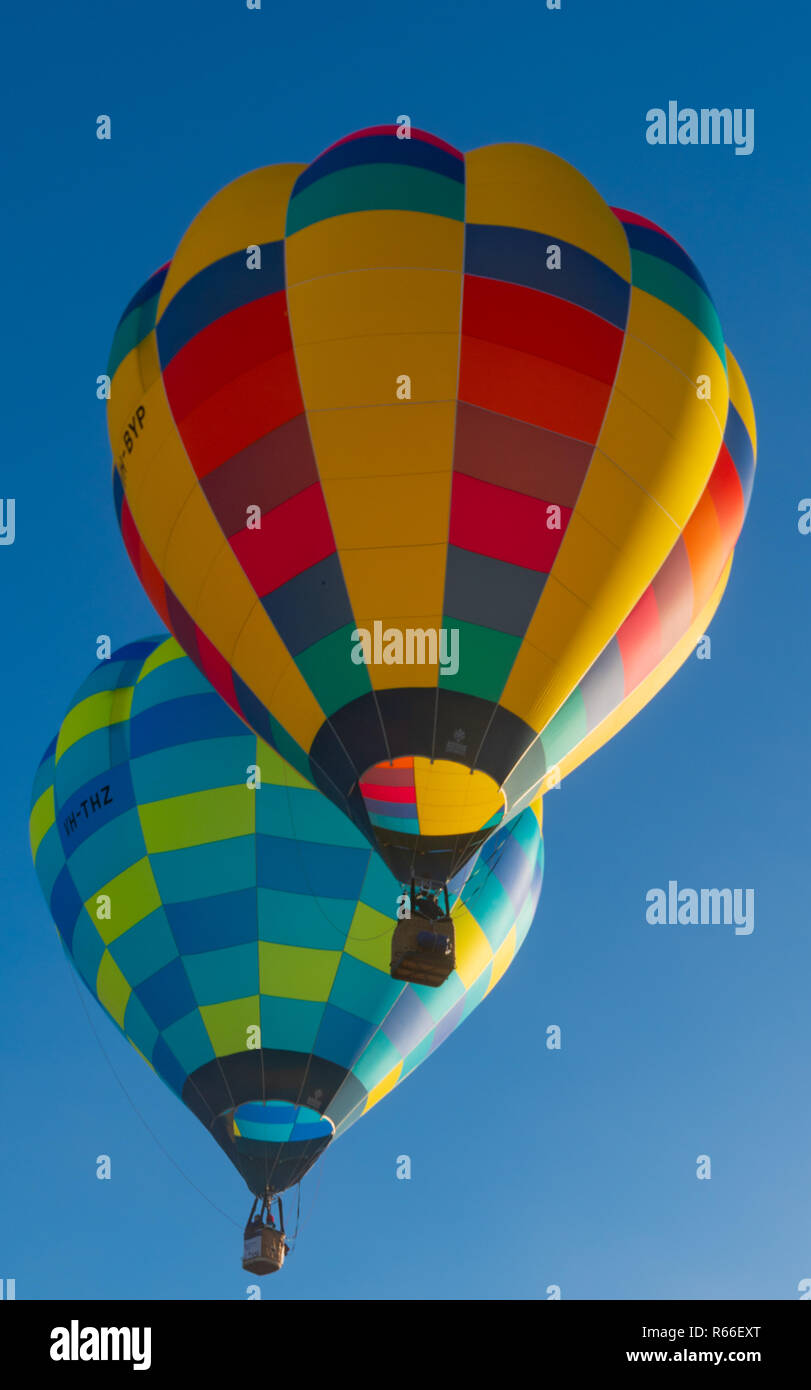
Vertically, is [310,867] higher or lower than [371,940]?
higher

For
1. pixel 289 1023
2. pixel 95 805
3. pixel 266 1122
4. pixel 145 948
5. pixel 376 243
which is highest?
pixel 376 243

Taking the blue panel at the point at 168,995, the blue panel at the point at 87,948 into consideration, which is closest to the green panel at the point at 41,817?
the blue panel at the point at 87,948

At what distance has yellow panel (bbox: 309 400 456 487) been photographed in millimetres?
12516

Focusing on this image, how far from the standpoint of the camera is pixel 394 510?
1248cm

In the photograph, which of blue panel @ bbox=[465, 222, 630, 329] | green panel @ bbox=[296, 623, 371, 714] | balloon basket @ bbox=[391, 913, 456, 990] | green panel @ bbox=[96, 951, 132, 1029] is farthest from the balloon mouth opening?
blue panel @ bbox=[465, 222, 630, 329]

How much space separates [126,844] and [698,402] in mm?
6122

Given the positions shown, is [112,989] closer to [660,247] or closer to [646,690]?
[646,690]

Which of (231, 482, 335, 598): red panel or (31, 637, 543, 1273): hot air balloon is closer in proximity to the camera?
(231, 482, 335, 598): red panel

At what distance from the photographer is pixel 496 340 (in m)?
12.8

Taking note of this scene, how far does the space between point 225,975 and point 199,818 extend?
4.38ft

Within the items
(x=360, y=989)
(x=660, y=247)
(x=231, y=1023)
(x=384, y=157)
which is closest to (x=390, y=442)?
(x=384, y=157)

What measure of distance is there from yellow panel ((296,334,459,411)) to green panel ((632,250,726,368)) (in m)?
1.66

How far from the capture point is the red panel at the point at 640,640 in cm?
1321

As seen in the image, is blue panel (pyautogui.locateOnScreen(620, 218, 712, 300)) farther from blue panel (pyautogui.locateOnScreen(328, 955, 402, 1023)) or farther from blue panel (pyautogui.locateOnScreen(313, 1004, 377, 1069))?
blue panel (pyautogui.locateOnScreen(313, 1004, 377, 1069))
